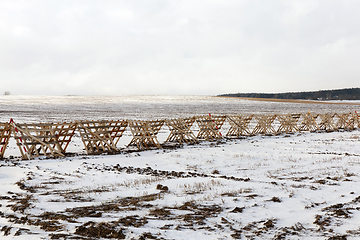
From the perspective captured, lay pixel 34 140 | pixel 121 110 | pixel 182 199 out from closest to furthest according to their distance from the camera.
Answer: pixel 182 199 → pixel 34 140 → pixel 121 110

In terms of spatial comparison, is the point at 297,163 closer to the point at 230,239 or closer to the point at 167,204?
the point at 167,204

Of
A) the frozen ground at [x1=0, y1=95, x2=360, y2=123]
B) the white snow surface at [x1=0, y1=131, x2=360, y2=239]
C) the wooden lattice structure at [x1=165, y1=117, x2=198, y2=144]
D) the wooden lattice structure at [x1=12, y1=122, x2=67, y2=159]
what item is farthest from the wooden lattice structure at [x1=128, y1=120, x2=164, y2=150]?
the frozen ground at [x1=0, y1=95, x2=360, y2=123]

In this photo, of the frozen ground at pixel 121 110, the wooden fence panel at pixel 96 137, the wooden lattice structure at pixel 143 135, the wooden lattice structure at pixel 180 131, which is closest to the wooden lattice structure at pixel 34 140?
the wooden fence panel at pixel 96 137

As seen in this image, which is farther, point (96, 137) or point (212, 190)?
point (96, 137)

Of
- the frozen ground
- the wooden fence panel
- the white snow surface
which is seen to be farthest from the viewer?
the frozen ground

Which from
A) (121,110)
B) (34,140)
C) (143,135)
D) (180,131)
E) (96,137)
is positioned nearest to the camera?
(34,140)

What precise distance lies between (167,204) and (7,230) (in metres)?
3.37

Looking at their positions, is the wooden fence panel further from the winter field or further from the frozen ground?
the frozen ground

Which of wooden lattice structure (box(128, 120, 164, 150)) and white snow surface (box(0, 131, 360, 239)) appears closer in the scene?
white snow surface (box(0, 131, 360, 239))

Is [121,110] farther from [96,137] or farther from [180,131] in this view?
[96,137]

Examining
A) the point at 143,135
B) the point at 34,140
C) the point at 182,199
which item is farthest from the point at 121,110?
the point at 182,199

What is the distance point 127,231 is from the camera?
221 inches

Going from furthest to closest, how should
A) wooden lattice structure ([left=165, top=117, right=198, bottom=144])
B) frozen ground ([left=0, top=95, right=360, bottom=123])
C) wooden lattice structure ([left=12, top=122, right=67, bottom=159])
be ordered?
1. frozen ground ([left=0, top=95, right=360, bottom=123])
2. wooden lattice structure ([left=165, top=117, right=198, bottom=144])
3. wooden lattice structure ([left=12, top=122, right=67, bottom=159])

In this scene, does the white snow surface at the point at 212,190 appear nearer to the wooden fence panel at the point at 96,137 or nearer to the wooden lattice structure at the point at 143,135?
the wooden fence panel at the point at 96,137
